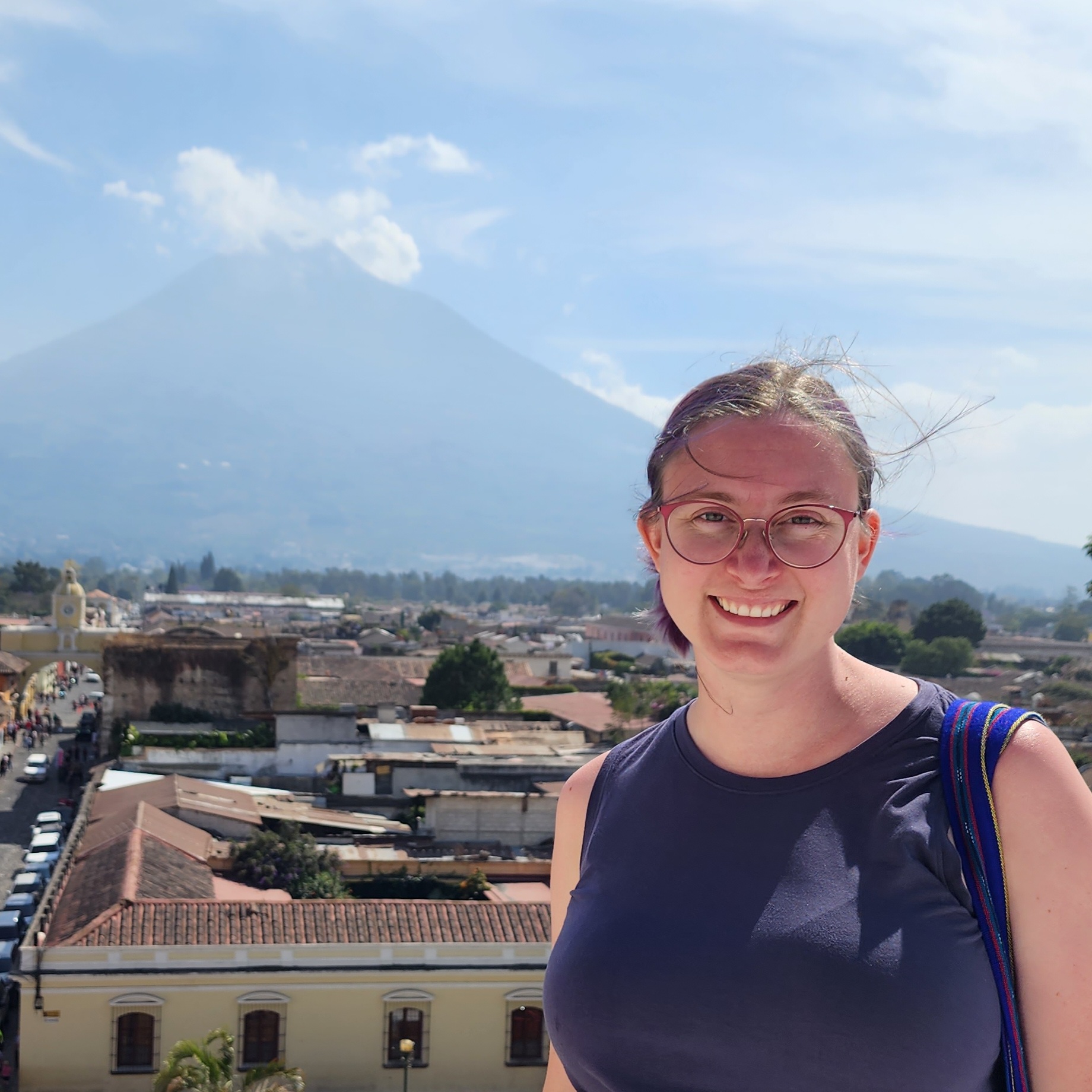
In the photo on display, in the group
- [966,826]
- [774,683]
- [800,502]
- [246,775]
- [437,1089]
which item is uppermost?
[800,502]

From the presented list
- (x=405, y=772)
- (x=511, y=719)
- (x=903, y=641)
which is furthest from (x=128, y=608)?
(x=405, y=772)

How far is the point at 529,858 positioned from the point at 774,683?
14.8 metres

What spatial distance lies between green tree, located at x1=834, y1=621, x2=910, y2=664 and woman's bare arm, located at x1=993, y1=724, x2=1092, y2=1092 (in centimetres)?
5617

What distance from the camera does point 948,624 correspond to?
226ft

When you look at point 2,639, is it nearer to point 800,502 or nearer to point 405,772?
point 405,772

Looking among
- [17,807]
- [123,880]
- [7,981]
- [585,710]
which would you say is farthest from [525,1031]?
[585,710]

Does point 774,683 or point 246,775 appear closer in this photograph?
point 774,683

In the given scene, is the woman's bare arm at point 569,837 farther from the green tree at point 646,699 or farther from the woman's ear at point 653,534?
the green tree at point 646,699

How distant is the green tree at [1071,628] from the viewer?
10303cm

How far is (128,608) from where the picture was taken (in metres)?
120

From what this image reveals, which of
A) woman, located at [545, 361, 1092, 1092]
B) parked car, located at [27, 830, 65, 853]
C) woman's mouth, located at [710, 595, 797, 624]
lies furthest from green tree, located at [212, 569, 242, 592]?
woman's mouth, located at [710, 595, 797, 624]

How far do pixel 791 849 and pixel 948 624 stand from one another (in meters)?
70.6

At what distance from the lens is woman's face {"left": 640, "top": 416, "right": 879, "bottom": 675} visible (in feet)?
5.72

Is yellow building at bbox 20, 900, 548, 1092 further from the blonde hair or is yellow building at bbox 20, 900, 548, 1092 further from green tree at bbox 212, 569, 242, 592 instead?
green tree at bbox 212, 569, 242, 592
